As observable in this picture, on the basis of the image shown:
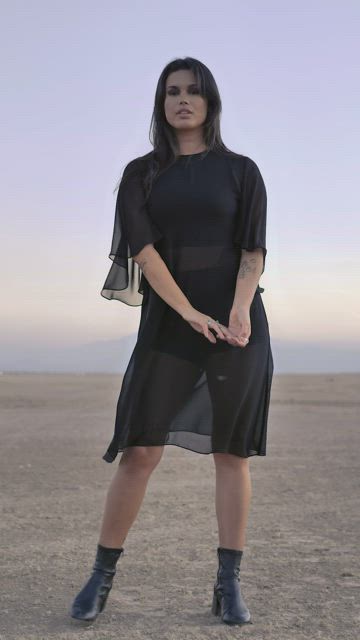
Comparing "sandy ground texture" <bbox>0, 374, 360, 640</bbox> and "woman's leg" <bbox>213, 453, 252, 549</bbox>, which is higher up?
"woman's leg" <bbox>213, 453, 252, 549</bbox>

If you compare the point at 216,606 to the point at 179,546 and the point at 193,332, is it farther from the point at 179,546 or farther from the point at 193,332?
the point at 179,546

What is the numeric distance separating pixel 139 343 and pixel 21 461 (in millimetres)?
5516

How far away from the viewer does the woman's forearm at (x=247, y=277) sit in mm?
3643

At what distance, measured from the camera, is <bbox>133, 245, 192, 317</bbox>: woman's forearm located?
11.8ft

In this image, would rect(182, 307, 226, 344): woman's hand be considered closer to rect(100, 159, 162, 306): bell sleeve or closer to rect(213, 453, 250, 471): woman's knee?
rect(100, 159, 162, 306): bell sleeve

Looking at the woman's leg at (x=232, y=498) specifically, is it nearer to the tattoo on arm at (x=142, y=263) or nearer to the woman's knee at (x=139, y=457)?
the woman's knee at (x=139, y=457)

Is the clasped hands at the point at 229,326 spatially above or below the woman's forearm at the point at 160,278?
below

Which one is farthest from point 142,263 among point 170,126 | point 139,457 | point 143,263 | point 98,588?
point 98,588

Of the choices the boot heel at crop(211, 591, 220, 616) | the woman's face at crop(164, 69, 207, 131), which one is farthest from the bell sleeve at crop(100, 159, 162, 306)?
the boot heel at crop(211, 591, 220, 616)

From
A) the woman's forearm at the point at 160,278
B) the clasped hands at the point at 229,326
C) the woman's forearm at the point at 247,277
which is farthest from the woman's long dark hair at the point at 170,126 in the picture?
the clasped hands at the point at 229,326

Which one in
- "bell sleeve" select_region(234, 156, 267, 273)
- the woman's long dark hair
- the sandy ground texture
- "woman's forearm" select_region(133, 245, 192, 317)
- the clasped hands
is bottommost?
the sandy ground texture

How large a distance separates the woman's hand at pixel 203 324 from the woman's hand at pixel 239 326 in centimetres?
4

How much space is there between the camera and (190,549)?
201 inches

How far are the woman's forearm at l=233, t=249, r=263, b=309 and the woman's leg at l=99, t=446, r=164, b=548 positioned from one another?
28.2 inches
